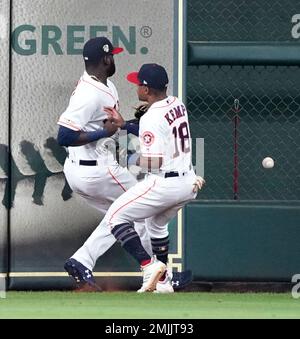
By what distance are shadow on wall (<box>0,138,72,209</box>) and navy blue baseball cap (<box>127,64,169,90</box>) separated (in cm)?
99

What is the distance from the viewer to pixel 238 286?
1220cm

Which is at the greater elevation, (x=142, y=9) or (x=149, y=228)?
(x=142, y=9)

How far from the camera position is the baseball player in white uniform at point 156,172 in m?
→ 11.1

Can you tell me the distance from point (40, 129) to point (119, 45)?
0.90 metres

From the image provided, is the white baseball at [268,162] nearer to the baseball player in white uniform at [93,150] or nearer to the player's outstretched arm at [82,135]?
the baseball player in white uniform at [93,150]

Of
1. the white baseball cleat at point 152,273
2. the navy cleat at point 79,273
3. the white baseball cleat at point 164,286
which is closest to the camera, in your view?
the white baseball cleat at point 152,273

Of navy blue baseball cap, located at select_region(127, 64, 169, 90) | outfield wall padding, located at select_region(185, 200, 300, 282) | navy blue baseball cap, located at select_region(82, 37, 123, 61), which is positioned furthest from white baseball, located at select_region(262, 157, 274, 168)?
navy blue baseball cap, located at select_region(82, 37, 123, 61)

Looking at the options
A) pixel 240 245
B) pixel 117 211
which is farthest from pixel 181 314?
pixel 240 245

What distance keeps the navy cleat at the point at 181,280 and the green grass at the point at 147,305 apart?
141 millimetres

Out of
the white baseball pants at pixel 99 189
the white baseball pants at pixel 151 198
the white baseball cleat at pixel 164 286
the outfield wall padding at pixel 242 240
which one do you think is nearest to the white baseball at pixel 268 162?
the outfield wall padding at pixel 242 240

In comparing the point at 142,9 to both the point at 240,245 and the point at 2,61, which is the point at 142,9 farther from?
the point at 240,245

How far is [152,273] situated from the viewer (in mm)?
11273

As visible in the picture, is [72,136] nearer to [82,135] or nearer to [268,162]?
[82,135]

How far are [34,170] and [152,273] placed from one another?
55.6 inches
